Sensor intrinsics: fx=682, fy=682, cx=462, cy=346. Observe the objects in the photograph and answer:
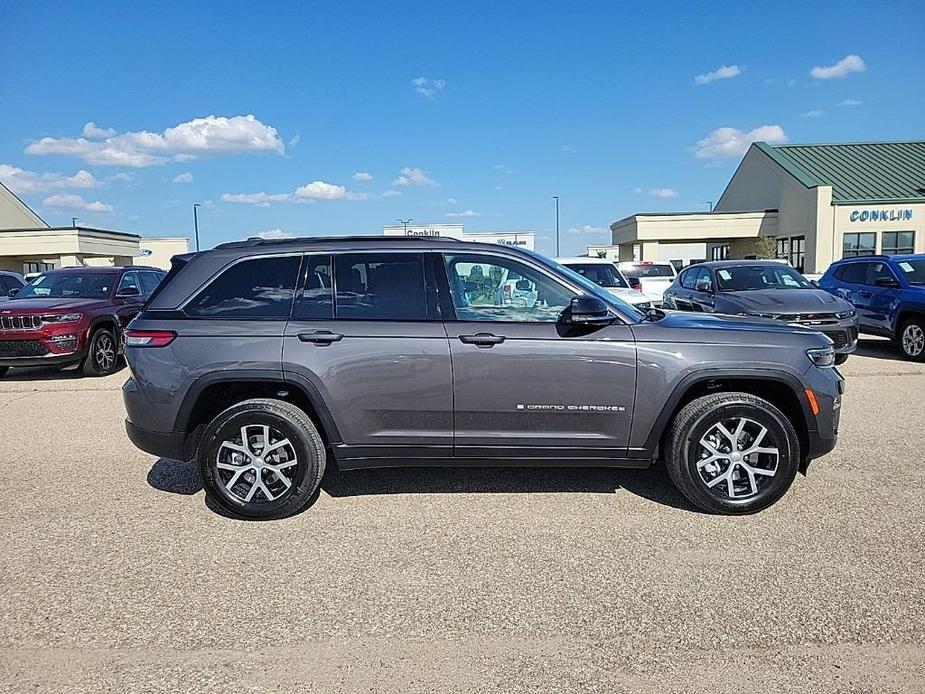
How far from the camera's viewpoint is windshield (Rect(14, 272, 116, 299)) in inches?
438

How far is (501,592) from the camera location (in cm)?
341

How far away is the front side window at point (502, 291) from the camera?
4355 millimetres

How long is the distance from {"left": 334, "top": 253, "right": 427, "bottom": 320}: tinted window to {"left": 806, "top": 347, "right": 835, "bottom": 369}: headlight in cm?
248

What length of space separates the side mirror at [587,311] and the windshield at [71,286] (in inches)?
375

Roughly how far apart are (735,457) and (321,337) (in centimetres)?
272

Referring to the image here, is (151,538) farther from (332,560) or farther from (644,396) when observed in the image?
(644,396)

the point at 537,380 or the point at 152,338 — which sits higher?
the point at 152,338

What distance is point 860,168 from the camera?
39719 mm

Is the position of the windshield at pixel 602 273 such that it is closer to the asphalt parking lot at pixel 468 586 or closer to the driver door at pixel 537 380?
the asphalt parking lot at pixel 468 586

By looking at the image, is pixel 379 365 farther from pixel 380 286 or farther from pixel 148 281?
pixel 148 281

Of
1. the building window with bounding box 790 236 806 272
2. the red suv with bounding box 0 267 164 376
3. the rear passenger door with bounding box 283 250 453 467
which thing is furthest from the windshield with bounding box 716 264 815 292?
the building window with bounding box 790 236 806 272

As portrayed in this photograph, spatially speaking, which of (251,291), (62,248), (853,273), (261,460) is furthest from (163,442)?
(62,248)

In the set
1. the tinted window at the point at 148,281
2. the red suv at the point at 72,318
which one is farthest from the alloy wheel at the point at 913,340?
the tinted window at the point at 148,281

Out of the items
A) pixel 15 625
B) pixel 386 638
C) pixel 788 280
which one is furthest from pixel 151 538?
pixel 788 280
